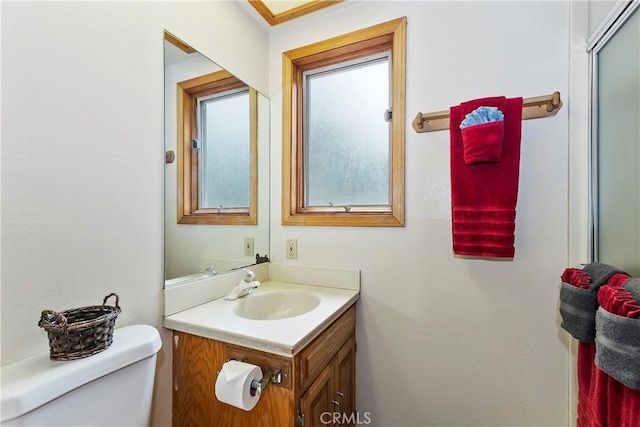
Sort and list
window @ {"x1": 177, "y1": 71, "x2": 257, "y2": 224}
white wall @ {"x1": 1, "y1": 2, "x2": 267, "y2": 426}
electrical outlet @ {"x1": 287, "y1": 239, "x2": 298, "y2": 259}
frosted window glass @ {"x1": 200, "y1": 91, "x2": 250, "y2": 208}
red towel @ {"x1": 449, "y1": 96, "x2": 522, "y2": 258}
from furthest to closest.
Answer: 1. electrical outlet @ {"x1": 287, "y1": 239, "x2": 298, "y2": 259}
2. frosted window glass @ {"x1": 200, "y1": 91, "x2": 250, "y2": 208}
3. window @ {"x1": 177, "y1": 71, "x2": 257, "y2": 224}
4. red towel @ {"x1": 449, "y1": 96, "x2": 522, "y2": 258}
5. white wall @ {"x1": 1, "y1": 2, "x2": 267, "y2": 426}

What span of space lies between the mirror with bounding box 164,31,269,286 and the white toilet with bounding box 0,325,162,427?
0.32m

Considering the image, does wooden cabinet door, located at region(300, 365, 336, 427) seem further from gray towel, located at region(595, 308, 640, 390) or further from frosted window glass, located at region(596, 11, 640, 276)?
frosted window glass, located at region(596, 11, 640, 276)

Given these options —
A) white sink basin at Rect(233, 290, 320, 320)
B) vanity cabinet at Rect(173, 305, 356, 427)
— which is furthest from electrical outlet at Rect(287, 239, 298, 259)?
vanity cabinet at Rect(173, 305, 356, 427)

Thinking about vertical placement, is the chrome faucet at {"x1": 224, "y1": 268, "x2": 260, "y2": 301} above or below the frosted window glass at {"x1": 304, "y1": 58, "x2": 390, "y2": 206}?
below

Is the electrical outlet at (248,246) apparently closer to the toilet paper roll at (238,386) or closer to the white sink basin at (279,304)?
the white sink basin at (279,304)

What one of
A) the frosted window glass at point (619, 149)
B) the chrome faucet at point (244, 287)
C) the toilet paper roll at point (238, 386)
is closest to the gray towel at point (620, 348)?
the frosted window glass at point (619, 149)

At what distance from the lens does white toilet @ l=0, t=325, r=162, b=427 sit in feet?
1.84

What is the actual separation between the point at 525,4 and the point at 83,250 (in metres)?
1.89

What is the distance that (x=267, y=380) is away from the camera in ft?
2.77

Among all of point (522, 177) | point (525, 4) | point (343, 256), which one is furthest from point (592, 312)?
point (525, 4)

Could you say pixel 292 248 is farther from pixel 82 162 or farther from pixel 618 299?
pixel 618 299

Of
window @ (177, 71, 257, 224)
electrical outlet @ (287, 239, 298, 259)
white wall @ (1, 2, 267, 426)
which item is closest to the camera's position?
white wall @ (1, 2, 267, 426)

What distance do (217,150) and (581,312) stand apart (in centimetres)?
149

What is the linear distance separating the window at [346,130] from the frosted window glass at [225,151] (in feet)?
0.76
